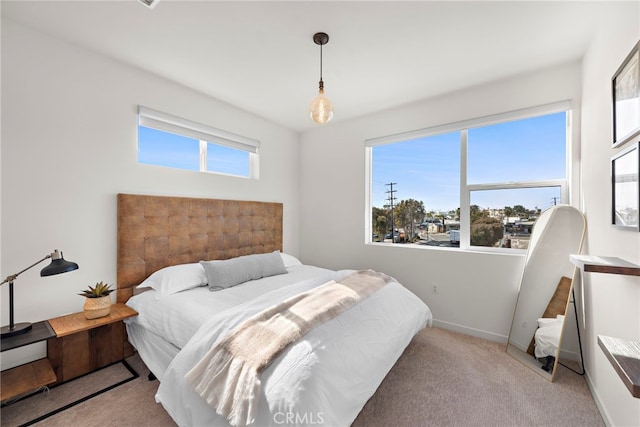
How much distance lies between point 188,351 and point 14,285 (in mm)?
1504

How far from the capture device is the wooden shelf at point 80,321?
1.83 m

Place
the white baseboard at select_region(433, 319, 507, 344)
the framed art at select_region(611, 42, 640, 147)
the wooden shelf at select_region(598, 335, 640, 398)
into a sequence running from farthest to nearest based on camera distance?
the white baseboard at select_region(433, 319, 507, 344), the framed art at select_region(611, 42, 640, 147), the wooden shelf at select_region(598, 335, 640, 398)

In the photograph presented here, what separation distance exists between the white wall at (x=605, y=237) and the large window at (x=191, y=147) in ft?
10.8

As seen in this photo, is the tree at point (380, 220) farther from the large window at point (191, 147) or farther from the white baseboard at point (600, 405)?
the white baseboard at point (600, 405)

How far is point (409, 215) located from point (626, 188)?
6.91ft

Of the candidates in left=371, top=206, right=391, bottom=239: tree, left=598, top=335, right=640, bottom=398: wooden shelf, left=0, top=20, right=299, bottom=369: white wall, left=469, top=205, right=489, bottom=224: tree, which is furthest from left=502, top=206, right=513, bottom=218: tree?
left=0, top=20, right=299, bottom=369: white wall

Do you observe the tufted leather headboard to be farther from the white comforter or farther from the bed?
the white comforter

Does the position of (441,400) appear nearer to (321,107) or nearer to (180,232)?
(321,107)

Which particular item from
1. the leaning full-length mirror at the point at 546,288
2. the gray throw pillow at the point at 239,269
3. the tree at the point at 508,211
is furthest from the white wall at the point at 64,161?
the leaning full-length mirror at the point at 546,288

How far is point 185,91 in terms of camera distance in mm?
2859

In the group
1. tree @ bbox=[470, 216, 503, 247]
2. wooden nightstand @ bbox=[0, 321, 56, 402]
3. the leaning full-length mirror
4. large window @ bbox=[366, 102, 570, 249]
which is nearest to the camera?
wooden nightstand @ bbox=[0, 321, 56, 402]

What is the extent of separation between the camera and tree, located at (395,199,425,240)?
3355 mm

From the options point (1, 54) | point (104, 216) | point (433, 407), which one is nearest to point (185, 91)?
point (1, 54)

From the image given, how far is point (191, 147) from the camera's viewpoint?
3025 millimetres
